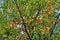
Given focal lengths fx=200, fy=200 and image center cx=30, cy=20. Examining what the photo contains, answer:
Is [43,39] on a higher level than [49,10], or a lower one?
lower

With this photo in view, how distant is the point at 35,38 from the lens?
21.1 ft

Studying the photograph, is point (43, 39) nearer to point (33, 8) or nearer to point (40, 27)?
point (40, 27)

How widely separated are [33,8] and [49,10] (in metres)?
0.60

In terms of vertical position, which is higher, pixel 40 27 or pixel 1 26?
pixel 1 26

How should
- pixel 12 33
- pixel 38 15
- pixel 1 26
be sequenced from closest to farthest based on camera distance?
pixel 1 26
pixel 12 33
pixel 38 15

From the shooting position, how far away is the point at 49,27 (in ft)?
21.7

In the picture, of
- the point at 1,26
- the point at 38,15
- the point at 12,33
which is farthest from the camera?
the point at 38,15

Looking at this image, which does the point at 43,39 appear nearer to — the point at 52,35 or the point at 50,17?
the point at 52,35

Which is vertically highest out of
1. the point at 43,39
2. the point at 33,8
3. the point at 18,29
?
the point at 33,8

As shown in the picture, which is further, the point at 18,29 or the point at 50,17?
the point at 50,17

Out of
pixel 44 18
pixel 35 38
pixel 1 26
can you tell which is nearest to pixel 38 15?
pixel 44 18

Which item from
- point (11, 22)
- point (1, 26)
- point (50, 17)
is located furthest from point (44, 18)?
point (1, 26)

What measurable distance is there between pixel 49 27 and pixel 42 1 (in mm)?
894

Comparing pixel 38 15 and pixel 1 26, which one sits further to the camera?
pixel 38 15
